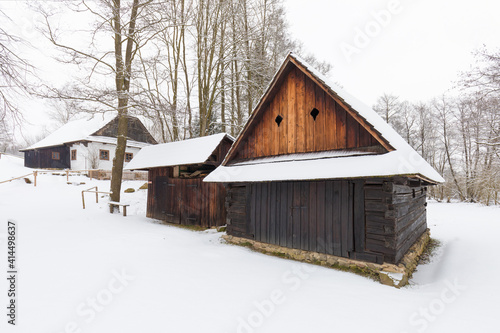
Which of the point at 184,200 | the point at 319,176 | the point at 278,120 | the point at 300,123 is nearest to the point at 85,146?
the point at 184,200

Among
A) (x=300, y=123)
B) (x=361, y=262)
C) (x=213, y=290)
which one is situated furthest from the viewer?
(x=300, y=123)

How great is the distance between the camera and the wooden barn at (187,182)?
10156 mm

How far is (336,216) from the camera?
240 inches

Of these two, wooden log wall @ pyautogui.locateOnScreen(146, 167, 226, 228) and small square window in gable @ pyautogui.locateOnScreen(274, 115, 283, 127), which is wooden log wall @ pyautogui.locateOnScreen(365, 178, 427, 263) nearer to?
small square window in gable @ pyautogui.locateOnScreen(274, 115, 283, 127)

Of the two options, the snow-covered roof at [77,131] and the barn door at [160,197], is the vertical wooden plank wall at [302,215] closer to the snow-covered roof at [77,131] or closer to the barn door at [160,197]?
the barn door at [160,197]

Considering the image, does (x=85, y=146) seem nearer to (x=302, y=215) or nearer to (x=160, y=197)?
(x=160, y=197)

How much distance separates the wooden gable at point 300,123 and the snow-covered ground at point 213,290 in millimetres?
3211

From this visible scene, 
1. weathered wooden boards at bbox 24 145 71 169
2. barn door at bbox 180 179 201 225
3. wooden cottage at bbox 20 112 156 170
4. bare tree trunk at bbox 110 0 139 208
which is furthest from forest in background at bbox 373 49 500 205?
weathered wooden boards at bbox 24 145 71 169

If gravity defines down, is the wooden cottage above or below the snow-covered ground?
above

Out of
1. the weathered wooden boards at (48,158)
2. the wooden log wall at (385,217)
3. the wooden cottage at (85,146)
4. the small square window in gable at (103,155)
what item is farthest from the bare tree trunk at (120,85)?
the weathered wooden boards at (48,158)

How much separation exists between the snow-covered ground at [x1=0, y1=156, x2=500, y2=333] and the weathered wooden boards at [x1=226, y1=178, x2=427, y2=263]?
0.64 meters

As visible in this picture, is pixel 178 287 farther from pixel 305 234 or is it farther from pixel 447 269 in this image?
pixel 447 269

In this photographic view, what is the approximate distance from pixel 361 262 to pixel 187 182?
7682 millimetres

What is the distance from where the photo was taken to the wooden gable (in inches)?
241
